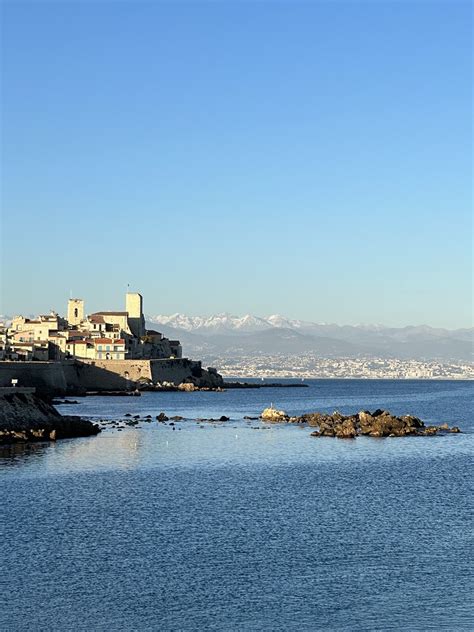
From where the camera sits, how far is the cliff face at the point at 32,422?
58.6 meters

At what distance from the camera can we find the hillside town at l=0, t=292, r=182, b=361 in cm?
12706

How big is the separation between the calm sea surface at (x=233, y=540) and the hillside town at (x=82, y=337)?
73350mm

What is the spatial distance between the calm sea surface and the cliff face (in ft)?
12.4

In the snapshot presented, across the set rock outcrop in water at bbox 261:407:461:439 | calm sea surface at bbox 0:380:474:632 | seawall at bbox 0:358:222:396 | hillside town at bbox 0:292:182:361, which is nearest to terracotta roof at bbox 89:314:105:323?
hillside town at bbox 0:292:182:361

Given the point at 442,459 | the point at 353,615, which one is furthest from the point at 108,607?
the point at 442,459

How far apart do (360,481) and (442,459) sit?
11318mm

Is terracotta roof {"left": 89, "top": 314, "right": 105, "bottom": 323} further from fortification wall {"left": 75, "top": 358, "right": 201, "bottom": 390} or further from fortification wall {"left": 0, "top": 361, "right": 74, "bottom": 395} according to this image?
fortification wall {"left": 0, "top": 361, "right": 74, "bottom": 395}

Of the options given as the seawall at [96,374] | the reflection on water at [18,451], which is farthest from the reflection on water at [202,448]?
the seawall at [96,374]

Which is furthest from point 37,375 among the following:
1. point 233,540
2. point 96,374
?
point 233,540

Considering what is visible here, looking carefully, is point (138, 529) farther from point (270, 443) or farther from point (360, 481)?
point (270, 443)

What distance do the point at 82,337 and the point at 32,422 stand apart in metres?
80.2

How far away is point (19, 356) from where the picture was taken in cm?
11888

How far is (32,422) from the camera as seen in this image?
61.6 metres

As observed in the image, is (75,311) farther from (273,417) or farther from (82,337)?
(273,417)
